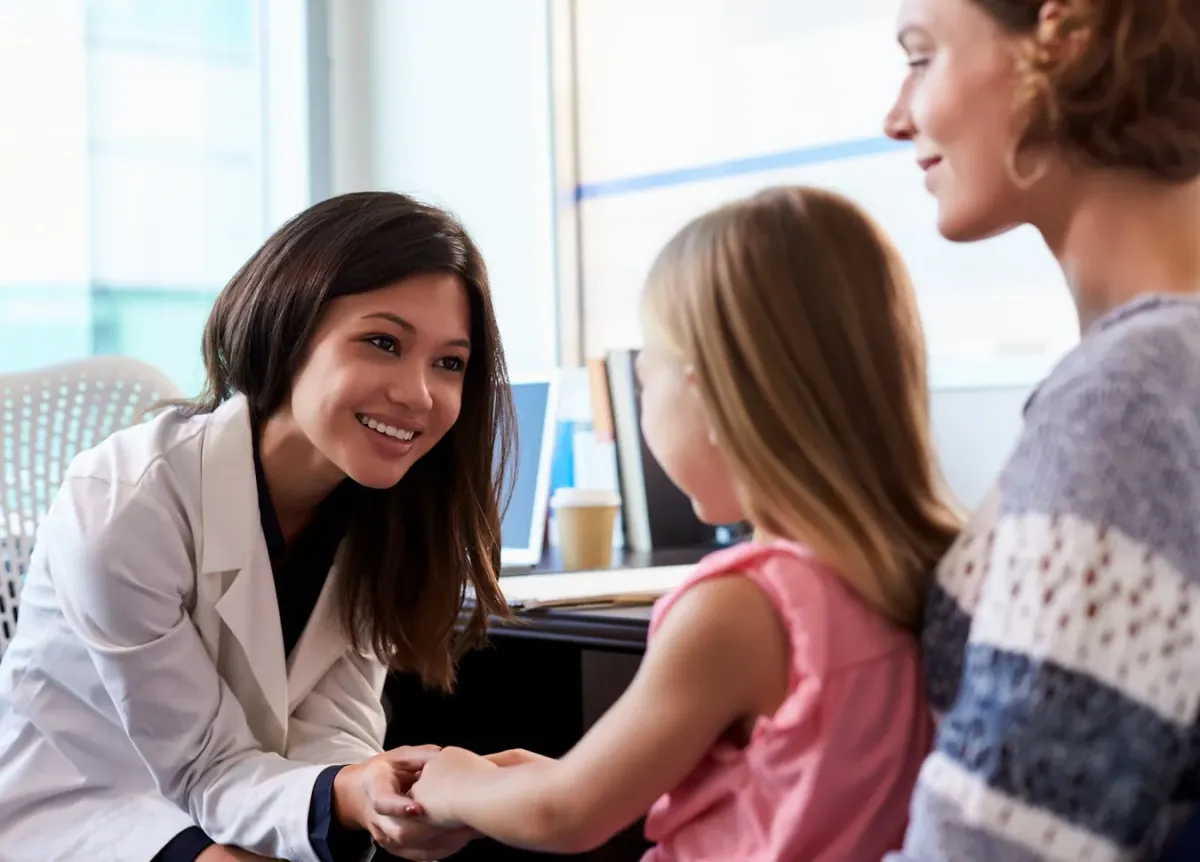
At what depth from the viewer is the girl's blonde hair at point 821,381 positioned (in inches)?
32.1

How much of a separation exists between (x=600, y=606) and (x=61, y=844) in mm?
593

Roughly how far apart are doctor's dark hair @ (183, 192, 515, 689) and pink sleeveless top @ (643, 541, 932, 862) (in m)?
0.65

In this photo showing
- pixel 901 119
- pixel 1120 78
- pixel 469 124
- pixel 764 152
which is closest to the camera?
pixel 1120 78

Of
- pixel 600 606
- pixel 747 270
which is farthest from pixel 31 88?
pixel 747 270

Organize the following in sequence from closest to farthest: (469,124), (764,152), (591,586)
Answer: (591,586)
(764,152)
(469,124)

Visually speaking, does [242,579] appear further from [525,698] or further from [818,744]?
[818,744]

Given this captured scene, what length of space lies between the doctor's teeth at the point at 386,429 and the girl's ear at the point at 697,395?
1.85ft

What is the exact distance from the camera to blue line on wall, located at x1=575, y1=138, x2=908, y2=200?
84.4 inches

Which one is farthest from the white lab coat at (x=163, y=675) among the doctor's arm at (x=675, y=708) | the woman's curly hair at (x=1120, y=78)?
the woman's curly hair at (x=1120, y=78)

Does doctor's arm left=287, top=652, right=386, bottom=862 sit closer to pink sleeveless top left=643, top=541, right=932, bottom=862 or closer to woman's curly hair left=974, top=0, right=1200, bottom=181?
pink sleeveless top left=643, top=541, right=932, bottom=862

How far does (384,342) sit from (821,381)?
0.65 m

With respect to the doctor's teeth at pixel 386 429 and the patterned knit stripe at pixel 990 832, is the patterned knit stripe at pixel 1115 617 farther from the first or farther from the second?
the doctor's teeth at pixel 386 429

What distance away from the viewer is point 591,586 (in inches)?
61.7

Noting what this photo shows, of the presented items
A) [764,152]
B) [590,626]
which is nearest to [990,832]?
[590,626]
